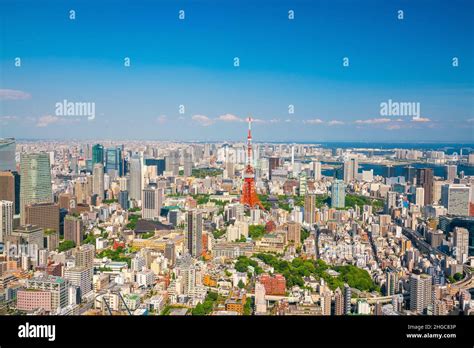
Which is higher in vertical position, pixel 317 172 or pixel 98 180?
pixel 317 172

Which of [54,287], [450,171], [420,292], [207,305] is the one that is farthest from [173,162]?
[420,292]

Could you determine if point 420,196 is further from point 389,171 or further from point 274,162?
point 274,162

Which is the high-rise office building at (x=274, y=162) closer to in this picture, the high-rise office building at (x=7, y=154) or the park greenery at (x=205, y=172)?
the park greenery at (x=205, y=172)

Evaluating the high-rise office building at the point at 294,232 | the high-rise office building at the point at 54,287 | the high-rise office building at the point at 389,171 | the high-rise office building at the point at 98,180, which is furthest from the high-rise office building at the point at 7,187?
the high-rise office building at the point at 389,171

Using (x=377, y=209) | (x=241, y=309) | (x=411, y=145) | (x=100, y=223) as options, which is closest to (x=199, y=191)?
(x=100, y=223)

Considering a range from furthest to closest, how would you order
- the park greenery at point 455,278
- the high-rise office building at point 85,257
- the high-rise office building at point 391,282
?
the high-rise office building at point 85,257 < the park greenery at point 455,278 < the high-rise office building at point 391,282
